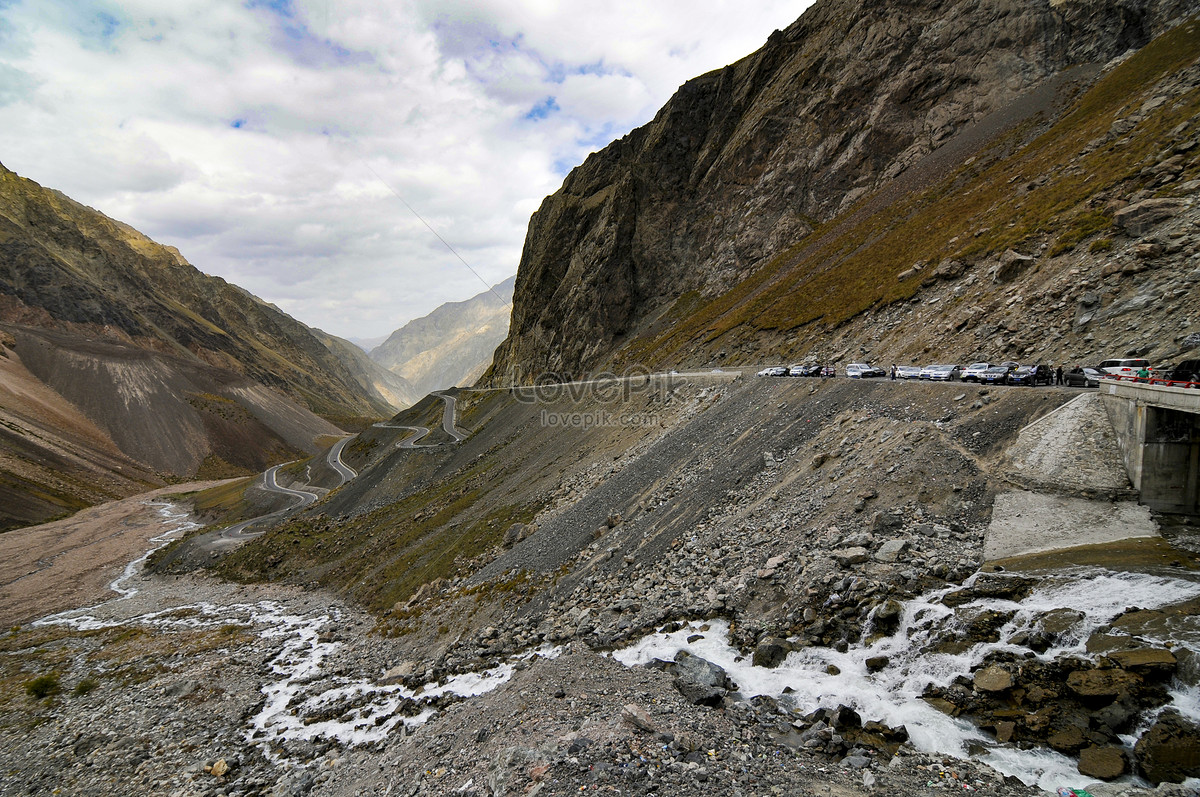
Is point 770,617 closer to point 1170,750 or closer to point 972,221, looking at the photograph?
point 1170,750

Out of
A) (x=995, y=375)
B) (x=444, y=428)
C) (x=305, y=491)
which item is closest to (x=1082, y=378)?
(x=995, y=375)

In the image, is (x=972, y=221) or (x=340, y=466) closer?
(x=972, y=221)

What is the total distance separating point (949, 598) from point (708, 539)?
9868mm

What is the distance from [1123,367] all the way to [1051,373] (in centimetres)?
242

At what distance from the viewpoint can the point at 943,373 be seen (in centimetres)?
2748

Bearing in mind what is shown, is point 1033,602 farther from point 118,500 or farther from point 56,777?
point 118,500

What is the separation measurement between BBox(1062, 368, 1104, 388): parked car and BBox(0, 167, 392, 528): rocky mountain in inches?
4640

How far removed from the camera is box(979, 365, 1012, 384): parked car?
23.6 m

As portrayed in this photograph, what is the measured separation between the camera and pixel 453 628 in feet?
87.6

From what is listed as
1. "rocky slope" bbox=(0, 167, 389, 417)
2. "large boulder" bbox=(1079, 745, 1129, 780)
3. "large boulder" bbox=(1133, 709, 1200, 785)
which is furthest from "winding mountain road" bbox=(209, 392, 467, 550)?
"rocky slope" bbox=(0, 167, 389, 417)

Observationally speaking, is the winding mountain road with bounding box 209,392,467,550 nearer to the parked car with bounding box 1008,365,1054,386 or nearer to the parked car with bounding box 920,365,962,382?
the parked car with bounding box 920,365,962,382

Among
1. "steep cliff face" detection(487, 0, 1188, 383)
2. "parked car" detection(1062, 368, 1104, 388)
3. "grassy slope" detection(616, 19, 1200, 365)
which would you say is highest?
"steep cliff face" detection(487, 0, 1188, 383)

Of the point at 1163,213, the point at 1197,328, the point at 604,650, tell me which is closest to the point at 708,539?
the point at 604,650

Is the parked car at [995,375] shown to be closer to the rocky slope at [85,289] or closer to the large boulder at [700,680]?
the large boulder at [700,680]
